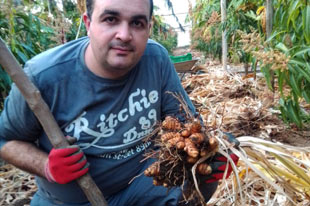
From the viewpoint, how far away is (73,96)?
138 cm

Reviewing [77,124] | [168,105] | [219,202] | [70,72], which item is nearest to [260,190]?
[219,202]

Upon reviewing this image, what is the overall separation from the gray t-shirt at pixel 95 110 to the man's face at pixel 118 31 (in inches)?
5.8

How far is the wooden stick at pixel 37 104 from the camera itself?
3.15ft

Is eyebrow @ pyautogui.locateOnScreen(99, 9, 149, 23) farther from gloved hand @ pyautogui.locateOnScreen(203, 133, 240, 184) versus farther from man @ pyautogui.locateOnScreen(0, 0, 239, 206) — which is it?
gloved hand @ pyautogui.locateOnScreen(203, 133, 240, 184)

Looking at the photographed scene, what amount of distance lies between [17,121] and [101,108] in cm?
37

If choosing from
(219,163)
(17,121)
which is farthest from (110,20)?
(219,163)

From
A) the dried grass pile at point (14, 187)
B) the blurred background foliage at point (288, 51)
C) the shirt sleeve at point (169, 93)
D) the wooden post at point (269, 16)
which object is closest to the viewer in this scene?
→ the shirt sleeve at point (169, 93)

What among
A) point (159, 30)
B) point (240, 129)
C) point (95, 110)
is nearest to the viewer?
point (95, 110)

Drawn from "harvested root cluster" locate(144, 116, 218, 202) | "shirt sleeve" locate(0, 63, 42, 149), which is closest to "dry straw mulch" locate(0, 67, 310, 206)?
"harvested root cluster" locate(144, 116, 218, 202)

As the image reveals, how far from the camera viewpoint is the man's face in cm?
122

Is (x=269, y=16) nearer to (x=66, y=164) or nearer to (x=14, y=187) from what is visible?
(x=66, y=164)

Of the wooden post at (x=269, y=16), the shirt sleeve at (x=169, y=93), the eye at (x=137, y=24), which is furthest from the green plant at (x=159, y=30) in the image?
the eye at (x=137, y=24)

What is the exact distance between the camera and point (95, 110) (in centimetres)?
141

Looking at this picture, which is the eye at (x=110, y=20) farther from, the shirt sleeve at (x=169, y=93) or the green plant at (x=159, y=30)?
the green plant at (x=159, y=30)
